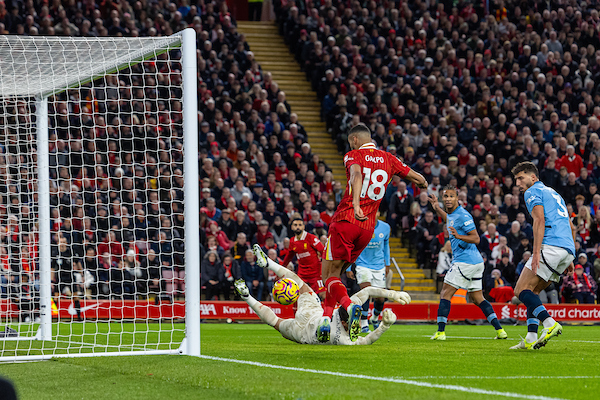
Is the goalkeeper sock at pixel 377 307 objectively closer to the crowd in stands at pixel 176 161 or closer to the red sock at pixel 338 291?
the crowd in stands at pixel 176 161

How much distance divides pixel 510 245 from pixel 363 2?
1173cm

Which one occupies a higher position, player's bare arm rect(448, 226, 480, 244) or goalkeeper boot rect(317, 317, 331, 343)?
player's bare arm rect(448, 226, 480, 244)

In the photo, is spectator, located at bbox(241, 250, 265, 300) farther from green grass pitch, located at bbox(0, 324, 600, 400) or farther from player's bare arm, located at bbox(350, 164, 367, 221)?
player's bare arm, located at bbox(350, 164, 367, 221)

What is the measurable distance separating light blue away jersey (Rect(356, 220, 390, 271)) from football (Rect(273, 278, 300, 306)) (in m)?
4.08

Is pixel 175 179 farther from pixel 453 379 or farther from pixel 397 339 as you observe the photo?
pixel 453 379

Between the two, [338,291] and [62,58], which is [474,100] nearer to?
[62,58]

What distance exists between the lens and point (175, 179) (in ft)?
55.3

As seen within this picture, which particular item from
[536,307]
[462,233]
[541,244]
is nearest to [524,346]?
[536,307]

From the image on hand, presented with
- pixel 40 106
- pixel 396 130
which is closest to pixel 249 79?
pixel 396 130

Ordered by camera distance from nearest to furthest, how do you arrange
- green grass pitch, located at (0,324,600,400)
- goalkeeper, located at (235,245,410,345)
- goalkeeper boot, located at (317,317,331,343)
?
1. green grass pitch, located at (0,324,600,400)
2. goalkeeper boot, located at (317,317,331,343)
3. goalkeeper, located at (235,245,410,345)

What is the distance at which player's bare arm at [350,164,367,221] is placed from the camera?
833 centimetres

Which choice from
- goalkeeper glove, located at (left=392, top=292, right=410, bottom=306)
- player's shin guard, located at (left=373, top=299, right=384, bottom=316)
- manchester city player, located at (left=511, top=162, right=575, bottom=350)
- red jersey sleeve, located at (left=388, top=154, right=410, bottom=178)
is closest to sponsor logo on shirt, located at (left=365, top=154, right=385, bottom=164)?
red jersey sleeve, located at (left=388, top=154, right=410, bottom=178)

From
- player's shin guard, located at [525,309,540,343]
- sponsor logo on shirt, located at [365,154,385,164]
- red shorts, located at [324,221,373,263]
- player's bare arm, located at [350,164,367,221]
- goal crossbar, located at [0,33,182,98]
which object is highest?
goal crossbar, located at [0,33,182,98]

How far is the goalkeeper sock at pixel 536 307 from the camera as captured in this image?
889 cm
